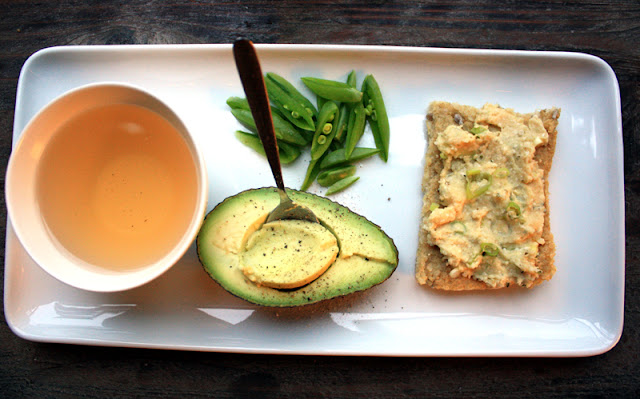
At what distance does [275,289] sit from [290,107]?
684 millimetres

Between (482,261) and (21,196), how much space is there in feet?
5.07

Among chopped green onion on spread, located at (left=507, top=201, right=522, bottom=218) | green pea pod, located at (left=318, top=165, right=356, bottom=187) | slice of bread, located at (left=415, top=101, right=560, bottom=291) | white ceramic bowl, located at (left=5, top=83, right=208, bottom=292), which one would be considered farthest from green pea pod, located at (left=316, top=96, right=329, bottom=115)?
chopped green onion on spread, located at (left=507, top=201, right=522, bottom=218)

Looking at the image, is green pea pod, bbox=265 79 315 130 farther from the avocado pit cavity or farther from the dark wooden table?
the avocado pit cavity

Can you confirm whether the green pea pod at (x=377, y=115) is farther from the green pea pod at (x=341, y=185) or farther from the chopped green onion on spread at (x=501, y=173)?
the chopped green onion on spread at (x=501, y=173)

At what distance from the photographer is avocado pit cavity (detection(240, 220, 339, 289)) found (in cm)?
159

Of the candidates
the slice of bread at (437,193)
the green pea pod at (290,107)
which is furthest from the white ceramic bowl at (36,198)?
the slice of bread at (437,193)

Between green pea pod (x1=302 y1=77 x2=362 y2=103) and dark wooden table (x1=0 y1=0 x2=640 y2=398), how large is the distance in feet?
0.91

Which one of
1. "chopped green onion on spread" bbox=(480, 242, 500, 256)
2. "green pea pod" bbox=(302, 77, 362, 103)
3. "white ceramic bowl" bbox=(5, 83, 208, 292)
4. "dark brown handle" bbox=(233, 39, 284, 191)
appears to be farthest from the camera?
"green pea pod" bbox=(302, 77, 362, 103)

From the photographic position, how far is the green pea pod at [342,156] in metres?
1.83

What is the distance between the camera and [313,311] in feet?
5.87

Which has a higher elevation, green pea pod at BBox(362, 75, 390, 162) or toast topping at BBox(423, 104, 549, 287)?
green pea pod at BBox(362, 75, 390, 162)

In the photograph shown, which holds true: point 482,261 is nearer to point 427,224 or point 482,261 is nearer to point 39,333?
point 427,224

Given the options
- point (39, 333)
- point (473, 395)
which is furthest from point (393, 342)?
point (39, 333)

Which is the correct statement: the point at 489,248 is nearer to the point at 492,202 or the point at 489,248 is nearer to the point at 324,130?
the point at 492,202
